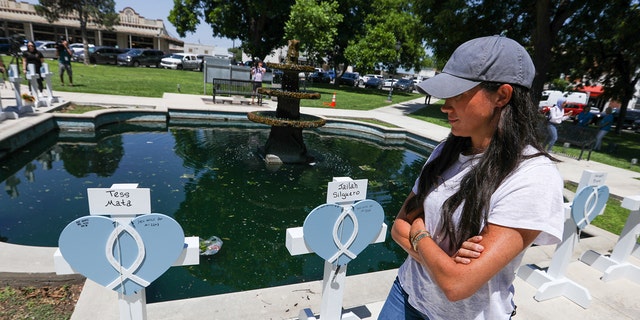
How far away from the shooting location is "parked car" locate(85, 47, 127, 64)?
95.7 feet

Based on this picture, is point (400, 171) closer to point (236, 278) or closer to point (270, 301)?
point (236, 278)

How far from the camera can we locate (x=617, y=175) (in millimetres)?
8531

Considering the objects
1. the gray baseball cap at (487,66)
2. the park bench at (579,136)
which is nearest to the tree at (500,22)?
the park bench at (579,136)

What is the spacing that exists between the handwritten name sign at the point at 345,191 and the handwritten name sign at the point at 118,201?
37.0 inches

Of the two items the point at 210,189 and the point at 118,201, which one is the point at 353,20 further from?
the point at 118,201

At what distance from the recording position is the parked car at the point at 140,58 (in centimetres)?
3014

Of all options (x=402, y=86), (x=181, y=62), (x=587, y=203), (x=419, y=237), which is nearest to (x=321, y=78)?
(x=402, y=86)

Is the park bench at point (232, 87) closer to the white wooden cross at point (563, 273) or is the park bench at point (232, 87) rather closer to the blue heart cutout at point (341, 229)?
the white wooden cross at point (563, 273)

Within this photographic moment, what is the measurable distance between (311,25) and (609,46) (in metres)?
15.4

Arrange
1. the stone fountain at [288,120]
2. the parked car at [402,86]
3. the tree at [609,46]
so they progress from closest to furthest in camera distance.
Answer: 1. the stone fountain at [288,120]
2. the tree at [609,46]
3. the parked car at [402,86]

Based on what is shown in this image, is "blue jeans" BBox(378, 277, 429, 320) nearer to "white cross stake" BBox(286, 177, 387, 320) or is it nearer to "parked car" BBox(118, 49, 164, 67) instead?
"white cross stake" BBox(286, 177, 387, 320)

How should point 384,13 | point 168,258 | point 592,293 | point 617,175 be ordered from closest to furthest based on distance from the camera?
point 168,258 → point 592,293 → point 617,175 → point 384,13

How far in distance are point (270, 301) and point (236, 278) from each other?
1.02 meters

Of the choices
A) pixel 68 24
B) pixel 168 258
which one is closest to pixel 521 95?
pixel 168 258
